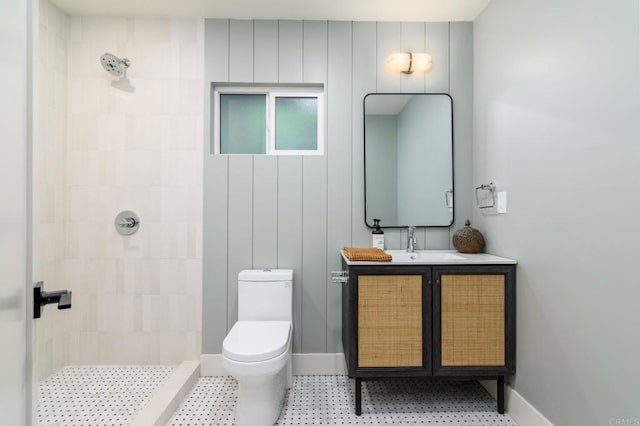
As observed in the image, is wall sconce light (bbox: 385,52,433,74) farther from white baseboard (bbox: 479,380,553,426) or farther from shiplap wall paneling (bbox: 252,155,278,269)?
white baseboard (bbox: 479,380,553,426)

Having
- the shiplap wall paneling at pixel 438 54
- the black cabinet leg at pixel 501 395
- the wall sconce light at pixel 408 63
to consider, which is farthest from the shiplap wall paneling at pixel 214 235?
the black cabinet leg at pixel 501 395

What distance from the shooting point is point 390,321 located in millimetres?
1671

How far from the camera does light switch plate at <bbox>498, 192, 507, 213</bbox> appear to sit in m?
1.80

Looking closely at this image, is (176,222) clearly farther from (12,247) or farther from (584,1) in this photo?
(584,1)

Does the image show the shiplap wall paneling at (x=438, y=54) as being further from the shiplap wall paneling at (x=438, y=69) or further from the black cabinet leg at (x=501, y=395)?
the black cabinet leg at (x=501, y=395)

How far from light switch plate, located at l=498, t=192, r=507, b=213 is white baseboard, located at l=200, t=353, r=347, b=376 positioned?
4.66 ft

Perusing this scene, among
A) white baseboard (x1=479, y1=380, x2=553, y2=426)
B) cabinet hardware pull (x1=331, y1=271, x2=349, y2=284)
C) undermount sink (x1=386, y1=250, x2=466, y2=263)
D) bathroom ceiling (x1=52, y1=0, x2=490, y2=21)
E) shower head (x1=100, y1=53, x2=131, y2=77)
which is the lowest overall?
white baseboard (x1=479, y1=380, x2=553, y2=426)

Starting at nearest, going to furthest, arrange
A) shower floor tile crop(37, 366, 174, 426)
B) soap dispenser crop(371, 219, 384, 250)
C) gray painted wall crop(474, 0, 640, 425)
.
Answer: gray painted wall crop(474, 0, 640, 425)
shower floor tile crop(37, 366, 174, 426)
soap dispenser crop(371, 219, 384, 250)

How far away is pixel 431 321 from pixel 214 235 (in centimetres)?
150

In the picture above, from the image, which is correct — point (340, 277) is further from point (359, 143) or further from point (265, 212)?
point (359, 143)

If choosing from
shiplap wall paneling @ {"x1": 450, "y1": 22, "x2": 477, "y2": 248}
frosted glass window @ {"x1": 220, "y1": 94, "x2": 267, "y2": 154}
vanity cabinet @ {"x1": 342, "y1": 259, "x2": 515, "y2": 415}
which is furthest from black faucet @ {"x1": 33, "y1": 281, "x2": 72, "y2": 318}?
shiplap wall paneling @ {"x1": 450, "y1": 22, "x2": 477, "y2": 248}

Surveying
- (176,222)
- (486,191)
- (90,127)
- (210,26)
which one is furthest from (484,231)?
(90,127)

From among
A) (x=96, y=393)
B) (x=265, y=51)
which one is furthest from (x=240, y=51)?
(x=96, y=393)

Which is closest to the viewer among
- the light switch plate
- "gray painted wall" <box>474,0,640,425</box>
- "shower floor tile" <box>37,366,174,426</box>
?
"gray painted wall" <box>474,0,640,425</box>
